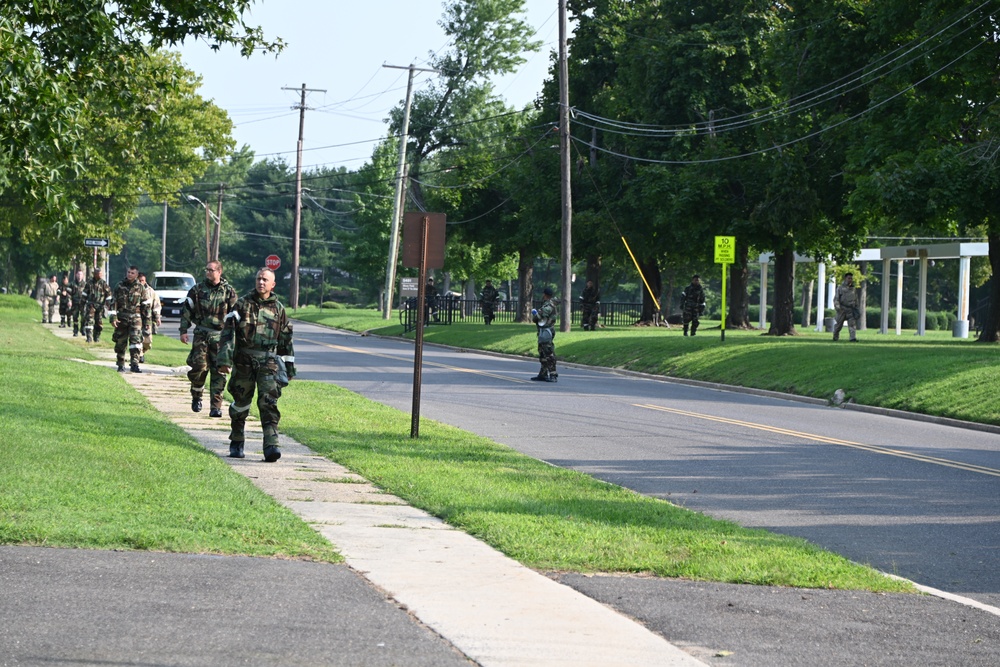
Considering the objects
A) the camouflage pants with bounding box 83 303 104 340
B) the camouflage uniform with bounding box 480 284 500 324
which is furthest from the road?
the camouflage uniform with bounding box 480 284 500 324

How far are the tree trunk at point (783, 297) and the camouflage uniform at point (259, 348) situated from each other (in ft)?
103

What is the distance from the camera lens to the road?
33.7 feet

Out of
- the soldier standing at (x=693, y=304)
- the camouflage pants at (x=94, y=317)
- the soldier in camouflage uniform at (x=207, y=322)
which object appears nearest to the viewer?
the soldier in camouflage uniform at (x=207, y=322)

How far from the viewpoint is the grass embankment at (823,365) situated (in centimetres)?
2294

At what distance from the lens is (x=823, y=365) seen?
28.4 meters

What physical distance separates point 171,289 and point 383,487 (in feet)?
161

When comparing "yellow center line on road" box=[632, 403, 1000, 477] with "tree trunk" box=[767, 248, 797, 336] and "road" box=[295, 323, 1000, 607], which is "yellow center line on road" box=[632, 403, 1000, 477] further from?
"tree trunk" box=[767, 248, 797, 336]

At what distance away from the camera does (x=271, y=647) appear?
20.2ft

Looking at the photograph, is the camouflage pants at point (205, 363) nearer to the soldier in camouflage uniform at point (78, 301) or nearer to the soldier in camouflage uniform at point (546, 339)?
the soldier in camouflage uniform at point (546, 339)

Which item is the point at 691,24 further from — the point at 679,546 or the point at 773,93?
the point at 679,546

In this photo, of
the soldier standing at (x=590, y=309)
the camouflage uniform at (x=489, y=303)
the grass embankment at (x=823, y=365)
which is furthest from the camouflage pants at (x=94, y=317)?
the camouflage uniform at (x=489, y=303)

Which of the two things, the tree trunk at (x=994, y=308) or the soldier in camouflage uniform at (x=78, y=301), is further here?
the soldier in camouflage uniform at (x=78, y=301)

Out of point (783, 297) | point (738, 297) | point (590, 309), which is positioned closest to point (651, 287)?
point (590, 309)

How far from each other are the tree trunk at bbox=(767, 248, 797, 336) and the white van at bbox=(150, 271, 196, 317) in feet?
80.5
